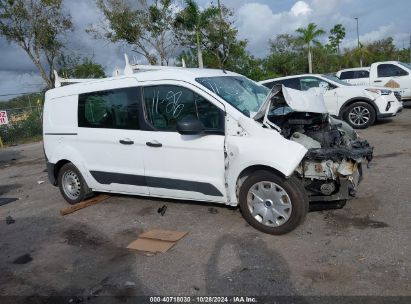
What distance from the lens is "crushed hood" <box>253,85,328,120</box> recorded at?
14.9 ft

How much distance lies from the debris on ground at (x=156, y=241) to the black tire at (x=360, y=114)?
800 centimetres

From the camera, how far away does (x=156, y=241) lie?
4660mm

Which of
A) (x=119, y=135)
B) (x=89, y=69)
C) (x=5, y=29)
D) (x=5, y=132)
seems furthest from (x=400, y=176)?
(x=89, y=69)

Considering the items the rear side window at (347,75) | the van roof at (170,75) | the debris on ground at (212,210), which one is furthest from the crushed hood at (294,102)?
the rear side window at (347,75)

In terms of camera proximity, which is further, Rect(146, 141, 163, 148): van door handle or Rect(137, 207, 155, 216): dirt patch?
Rect(137, 207, 155, 216): dirt patch

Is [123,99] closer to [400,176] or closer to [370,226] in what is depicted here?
[370,226]

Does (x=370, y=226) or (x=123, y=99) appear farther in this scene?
(x=123, y=99)

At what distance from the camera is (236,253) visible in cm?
416

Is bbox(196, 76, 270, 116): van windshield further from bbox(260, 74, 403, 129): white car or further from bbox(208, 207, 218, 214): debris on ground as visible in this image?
bbox(260, 74, 403, 129): white car

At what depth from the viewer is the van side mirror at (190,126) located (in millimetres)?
4539

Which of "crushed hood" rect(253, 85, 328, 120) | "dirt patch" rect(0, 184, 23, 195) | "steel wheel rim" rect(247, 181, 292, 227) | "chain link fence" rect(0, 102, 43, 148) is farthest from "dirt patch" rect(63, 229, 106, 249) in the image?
"chain link fence" rect(0, 102, 43, 148)

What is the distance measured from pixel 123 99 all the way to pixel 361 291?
3735 millimetres

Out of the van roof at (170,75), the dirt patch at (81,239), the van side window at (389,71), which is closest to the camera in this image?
the dirt patch at (81,239)

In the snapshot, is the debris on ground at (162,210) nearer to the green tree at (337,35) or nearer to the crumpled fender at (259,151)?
the crumpled fender at (259,151)
